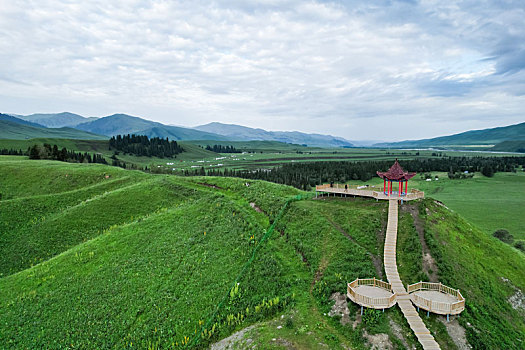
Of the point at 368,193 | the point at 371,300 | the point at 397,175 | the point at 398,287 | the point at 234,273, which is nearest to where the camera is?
the point at 371,300

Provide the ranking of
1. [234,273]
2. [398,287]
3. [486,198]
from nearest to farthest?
[398,287]
[234,273]
[486,198]

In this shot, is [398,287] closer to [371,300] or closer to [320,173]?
[371,300]

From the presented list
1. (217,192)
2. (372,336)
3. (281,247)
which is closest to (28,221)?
(217,192)

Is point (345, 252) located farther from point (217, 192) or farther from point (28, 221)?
point (28, 221)

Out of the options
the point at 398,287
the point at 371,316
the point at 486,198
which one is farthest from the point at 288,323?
the point at 486,198

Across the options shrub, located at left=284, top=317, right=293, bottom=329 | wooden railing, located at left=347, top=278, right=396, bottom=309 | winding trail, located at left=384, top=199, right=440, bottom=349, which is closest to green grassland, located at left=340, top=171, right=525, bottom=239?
winding trail, located at left=384, top=199, right=440, bottom=349

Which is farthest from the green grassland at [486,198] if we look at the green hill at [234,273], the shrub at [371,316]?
the shrub at [371,316]

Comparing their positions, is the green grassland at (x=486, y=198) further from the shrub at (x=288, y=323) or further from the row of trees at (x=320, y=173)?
the shrub at (x=288, y=323)
